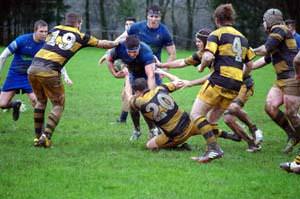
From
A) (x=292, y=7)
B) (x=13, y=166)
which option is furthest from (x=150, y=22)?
(x=292, y=7)

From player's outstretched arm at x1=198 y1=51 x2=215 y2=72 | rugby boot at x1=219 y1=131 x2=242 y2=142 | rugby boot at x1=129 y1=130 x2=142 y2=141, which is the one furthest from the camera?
rugby boot at x1=129 y1=130 x2=142 y2=141

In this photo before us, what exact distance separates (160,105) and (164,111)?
10cm

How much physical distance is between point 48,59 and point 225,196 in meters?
3.80

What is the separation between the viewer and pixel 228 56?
8508 mm

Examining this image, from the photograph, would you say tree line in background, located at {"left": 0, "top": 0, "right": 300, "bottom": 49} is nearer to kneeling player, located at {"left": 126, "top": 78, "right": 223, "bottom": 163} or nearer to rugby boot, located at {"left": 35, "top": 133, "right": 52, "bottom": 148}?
kneeling player, located at {"left": 126, "top": 78, "right": 223, "bottom": 163}

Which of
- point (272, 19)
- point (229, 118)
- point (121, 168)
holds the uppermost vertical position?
point (272, 19)

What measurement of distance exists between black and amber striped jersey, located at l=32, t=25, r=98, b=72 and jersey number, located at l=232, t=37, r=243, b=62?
7.02ft

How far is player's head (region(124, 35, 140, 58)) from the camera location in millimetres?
9820

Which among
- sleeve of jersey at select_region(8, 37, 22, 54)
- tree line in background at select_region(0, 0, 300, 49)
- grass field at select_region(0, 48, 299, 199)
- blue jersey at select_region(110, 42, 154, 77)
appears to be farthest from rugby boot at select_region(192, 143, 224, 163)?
tree line in background at select_region(0, 0, 300, 49)

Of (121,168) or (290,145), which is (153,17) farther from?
(121,168)

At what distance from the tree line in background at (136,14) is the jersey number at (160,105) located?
109 ft

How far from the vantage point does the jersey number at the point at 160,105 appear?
929cm

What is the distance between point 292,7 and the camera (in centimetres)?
4122

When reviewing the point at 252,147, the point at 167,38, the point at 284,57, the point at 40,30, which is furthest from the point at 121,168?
the point at 167,38
